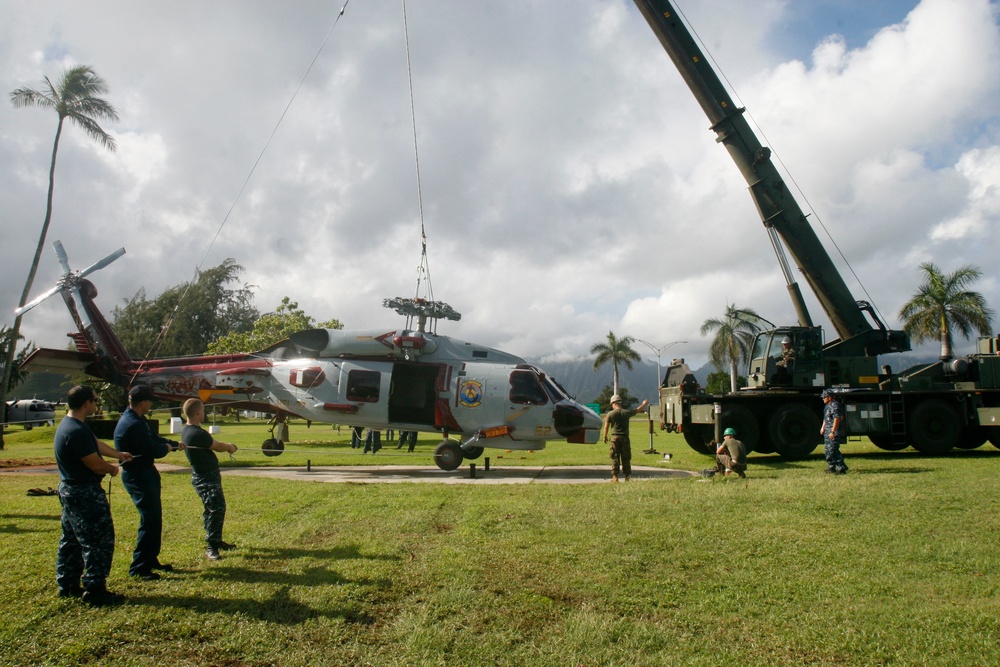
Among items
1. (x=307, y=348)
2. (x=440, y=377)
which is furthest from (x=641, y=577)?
(x=307, y=348)

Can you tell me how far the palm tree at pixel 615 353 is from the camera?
61.4 metres

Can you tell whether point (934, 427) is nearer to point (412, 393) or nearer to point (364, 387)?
point (412, 393)

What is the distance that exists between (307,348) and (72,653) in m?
10.5

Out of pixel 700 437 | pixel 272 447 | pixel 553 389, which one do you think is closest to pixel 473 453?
pixel 553 389

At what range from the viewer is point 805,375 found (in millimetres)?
15492

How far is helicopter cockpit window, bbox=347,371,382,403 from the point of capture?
13914mm

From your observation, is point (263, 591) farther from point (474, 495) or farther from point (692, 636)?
point (474, 495)

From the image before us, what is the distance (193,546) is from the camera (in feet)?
21.7

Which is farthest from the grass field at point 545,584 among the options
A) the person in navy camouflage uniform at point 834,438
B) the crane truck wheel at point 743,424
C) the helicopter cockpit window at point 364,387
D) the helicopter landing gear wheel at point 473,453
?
the crane truck wheel at point 743,424

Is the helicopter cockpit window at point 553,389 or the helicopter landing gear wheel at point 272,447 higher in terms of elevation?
the helicopter cockpit window at point 553,389

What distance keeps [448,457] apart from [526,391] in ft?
6.99

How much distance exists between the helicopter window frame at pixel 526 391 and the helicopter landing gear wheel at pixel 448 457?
1.56 metres

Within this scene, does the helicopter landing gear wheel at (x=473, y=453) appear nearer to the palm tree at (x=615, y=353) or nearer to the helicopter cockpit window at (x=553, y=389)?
the helicopter cockpit window at (x=553, y=389)

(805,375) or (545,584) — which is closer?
(545,584)
